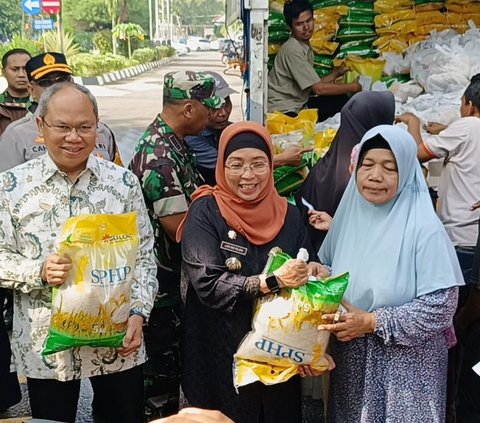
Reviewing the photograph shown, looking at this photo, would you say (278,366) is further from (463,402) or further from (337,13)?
(337,13)

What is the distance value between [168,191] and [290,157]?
1.14 meters

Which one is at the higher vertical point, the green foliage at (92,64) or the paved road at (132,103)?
the green foliage at (92,64)

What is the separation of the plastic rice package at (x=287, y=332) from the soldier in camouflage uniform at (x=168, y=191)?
66 centimetres

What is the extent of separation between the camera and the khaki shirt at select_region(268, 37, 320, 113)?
4.52 m

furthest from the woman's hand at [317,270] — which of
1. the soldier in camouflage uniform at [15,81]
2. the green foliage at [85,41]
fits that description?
the green foliage at [85,41]

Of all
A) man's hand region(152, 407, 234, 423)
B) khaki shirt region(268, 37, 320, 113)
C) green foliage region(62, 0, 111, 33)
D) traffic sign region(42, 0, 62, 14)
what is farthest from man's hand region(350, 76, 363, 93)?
green foliage region(62, 0, 111, 33)

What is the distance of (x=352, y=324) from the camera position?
1.95 meters

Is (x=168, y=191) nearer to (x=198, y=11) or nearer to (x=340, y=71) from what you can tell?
(x=340, y=71)

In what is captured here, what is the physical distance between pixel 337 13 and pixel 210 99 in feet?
9.63

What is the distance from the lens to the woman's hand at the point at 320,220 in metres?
2.49

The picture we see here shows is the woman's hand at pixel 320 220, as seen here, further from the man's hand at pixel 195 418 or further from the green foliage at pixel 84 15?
the green foliage at pixel 84 15

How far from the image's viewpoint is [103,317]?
6.37ft

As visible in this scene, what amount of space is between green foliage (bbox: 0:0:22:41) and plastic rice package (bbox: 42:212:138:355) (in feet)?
51.9

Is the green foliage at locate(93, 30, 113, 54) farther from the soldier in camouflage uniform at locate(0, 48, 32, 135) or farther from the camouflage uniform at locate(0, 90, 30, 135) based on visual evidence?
the camouflage uniform at locate(0, 90, 30, 135)
